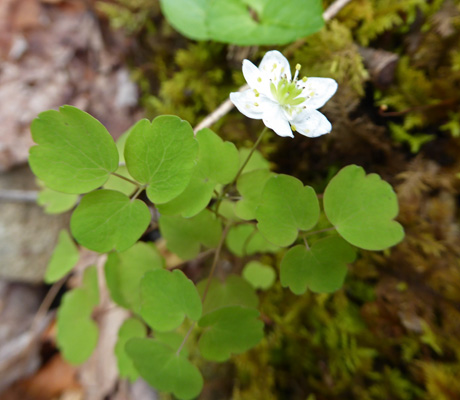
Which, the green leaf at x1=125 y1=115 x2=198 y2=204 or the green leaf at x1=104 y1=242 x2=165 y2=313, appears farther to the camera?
the green leaf at x1=104 y1=242 x2=165 y2=313

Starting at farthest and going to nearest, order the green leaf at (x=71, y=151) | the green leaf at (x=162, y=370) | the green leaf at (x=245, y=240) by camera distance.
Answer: the green leaf at (x=245, y=240) → the green leaf at (x=162, y=370) → the green leaf at (x=71, y=151)

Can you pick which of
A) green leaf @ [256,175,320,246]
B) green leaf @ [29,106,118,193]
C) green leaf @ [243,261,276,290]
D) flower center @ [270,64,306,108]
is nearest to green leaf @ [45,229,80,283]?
green leaf @ [29,106,118,193]

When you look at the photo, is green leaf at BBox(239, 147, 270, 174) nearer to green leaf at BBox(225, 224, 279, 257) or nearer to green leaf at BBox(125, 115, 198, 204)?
green leaf at BBox(225, 224, 279, 257)

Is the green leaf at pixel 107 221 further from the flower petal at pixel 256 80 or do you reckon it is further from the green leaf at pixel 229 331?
the flower petal at pixel 256 80

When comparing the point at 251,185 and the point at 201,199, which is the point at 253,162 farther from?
the point at 201,199

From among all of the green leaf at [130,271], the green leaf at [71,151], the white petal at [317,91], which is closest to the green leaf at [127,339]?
the green leaf at [130,271]

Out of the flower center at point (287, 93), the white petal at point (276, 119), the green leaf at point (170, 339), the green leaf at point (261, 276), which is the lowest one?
the green leaf at point (261, 276)

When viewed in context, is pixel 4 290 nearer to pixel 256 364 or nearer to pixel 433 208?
pixel 256 364
